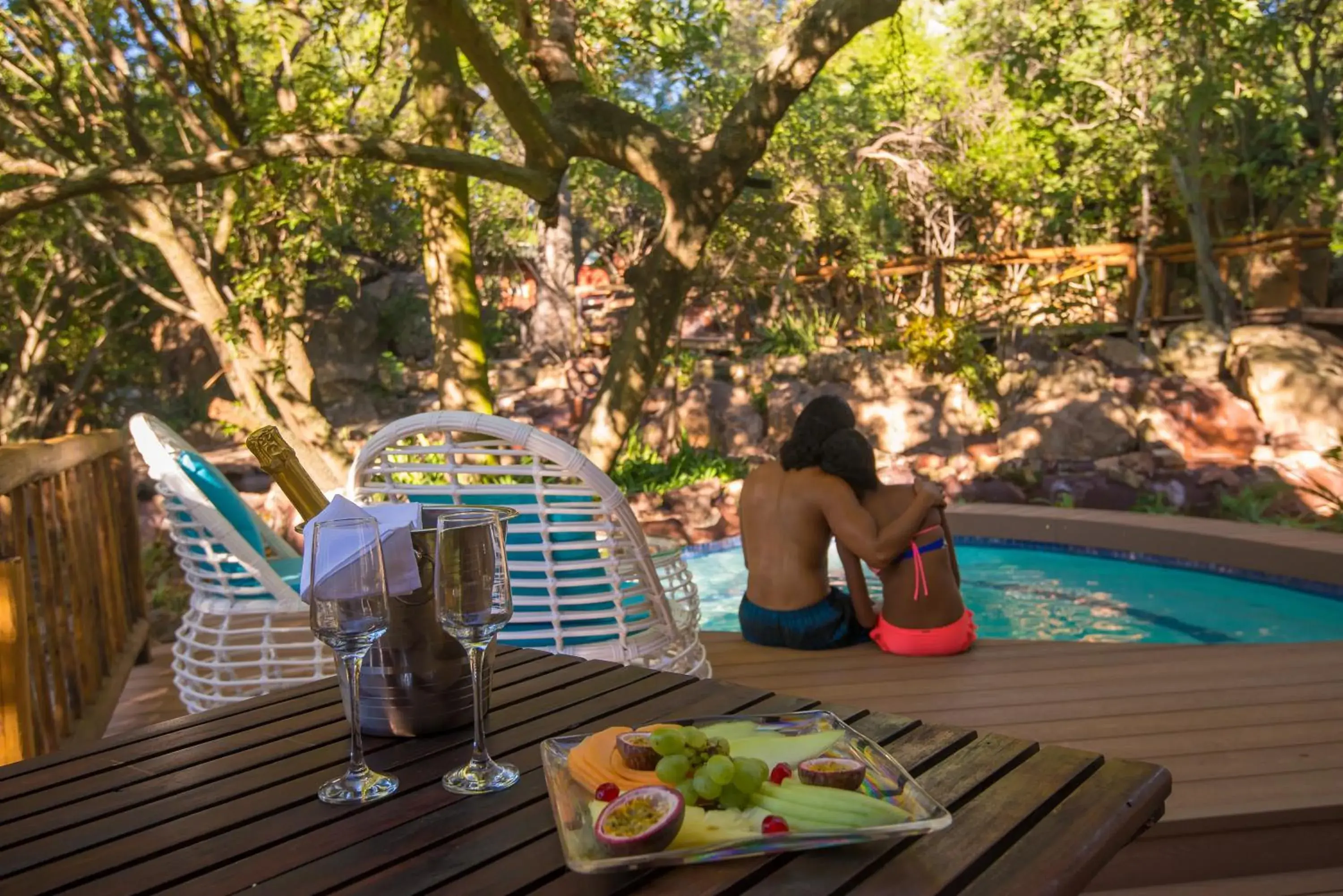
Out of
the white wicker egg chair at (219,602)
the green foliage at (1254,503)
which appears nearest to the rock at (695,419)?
the green foliage at (1254,503)

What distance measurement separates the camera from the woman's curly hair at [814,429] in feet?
11.7

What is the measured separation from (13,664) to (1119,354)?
11046mm

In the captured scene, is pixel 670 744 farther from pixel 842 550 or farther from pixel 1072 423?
pixel 1072 423

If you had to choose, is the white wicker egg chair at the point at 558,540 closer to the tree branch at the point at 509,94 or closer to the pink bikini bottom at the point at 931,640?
the pink bikini bottom at the point at 931,640

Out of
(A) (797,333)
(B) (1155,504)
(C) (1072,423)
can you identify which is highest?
(A) (797,333)

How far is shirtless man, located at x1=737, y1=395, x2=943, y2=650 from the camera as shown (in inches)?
139

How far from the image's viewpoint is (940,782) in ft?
3.94

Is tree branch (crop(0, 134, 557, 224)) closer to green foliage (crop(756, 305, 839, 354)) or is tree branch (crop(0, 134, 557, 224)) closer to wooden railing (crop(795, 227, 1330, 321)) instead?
green foliage (crop(756, 305, 839, 354))

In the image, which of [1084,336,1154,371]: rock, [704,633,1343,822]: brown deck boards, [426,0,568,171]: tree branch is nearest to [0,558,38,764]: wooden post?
[704,633,1343,822]: brown deck boards

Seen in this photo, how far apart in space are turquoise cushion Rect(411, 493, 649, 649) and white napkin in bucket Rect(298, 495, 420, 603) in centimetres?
136

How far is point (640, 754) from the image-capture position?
1.18 m

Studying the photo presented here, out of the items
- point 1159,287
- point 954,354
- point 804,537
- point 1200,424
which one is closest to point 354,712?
point 804,537

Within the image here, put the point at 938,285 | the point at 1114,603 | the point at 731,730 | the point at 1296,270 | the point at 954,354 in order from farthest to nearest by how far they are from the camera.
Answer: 1. the point at 938,285
2. the point at 1296,270
3. the point at 954,354
4. the point at 1114,603
5. the point at 731,730

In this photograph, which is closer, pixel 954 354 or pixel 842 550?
pixel 842 550
